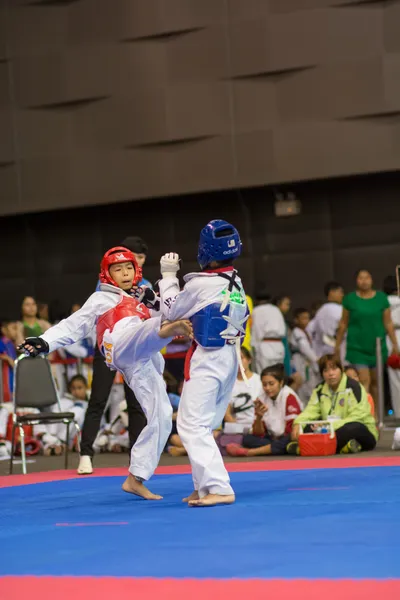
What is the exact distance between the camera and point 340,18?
13.0 meters

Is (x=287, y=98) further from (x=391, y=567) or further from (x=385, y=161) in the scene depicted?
(x=391, y=567)

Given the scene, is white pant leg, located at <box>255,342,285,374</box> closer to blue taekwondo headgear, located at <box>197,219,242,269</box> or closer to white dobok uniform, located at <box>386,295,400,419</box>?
white dobok uniform, located at <box>386,295,400,419</box>

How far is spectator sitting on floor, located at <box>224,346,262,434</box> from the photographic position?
880 centimetres

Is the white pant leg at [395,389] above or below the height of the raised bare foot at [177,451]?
above

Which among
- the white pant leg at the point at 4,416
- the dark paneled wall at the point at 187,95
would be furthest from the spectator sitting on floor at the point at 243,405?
the dark paneled wall at the point at 187,95

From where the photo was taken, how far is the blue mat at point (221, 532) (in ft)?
10.8

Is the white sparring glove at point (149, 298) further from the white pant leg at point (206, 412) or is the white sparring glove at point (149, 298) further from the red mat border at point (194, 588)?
the red mat border at point (194, 588)

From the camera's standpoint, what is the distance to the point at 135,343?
5.19 metres

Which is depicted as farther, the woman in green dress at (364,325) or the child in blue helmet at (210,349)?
the woman in green dress at (364,325)

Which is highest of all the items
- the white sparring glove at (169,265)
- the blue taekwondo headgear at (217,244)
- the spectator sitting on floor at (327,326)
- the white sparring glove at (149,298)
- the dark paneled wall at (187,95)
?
the dark paneled wall at (187,95)

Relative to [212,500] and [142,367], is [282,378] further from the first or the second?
[212,500]

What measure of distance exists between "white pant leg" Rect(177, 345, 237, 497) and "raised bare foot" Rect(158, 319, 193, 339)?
178 mm

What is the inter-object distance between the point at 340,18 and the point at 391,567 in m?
10.8

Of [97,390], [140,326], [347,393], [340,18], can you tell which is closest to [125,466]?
[97,390]
